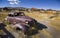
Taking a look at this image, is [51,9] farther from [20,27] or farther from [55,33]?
[20,27]

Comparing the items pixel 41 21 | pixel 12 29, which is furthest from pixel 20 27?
pixel 41 21

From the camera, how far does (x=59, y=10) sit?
3293 mm

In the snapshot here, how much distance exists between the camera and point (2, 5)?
126 inches

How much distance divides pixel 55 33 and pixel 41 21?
1.16ft

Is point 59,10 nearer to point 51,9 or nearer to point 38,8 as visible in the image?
point 51,9

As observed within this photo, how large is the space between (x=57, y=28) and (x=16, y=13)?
84 centimetres

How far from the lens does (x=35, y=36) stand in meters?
3.14

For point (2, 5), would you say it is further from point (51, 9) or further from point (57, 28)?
point (57, 28)

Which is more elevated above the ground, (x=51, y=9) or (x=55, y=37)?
(x=51, y=9)

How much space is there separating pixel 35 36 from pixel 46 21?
15.0 inches

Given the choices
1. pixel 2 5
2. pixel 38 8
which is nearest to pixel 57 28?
pixel 38 8

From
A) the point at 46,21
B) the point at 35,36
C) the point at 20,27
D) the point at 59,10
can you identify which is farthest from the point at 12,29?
the point at 59,10

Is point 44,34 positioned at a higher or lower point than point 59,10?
lower

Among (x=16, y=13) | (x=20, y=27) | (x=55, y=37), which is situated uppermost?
(x=16, y=13)
